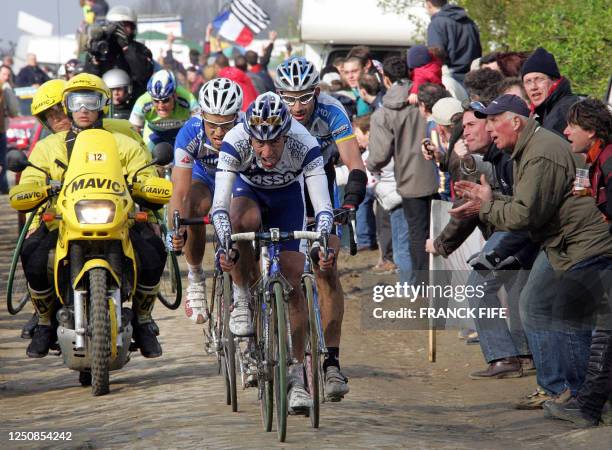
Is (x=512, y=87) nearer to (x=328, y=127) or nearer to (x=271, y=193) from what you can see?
(x=328, y=127)

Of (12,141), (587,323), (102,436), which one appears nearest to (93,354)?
(102,436)

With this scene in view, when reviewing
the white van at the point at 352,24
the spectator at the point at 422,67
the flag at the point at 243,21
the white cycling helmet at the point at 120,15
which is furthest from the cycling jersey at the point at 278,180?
the flag at the point at 243,21

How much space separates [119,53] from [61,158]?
7.08 metres

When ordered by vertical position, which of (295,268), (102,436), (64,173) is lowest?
(102,436)

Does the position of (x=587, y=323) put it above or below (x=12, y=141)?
below

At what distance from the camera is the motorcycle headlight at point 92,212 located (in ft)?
31.2

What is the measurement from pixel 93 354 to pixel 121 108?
7.18 m

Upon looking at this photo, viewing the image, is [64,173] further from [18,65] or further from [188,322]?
[18,65]

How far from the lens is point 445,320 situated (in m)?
12.7

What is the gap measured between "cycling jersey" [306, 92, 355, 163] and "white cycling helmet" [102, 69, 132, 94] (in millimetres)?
6081

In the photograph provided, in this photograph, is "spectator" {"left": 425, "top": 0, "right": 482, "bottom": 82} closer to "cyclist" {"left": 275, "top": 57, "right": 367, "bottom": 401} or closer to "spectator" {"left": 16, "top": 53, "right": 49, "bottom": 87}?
"cyclist" {"left": 275, "top": 57, "right": 367, "bottom": 401}

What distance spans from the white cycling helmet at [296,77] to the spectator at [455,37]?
5770 millimetres

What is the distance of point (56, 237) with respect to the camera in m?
10.1

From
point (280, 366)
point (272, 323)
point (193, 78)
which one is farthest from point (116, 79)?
point (193, 78)
